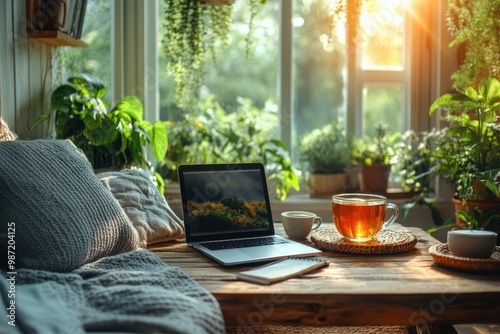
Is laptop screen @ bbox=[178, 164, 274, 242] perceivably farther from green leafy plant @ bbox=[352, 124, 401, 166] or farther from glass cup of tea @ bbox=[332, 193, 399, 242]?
green leafy plant @ bbox=[352, 124, 401, 166]

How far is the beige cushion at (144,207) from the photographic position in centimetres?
161

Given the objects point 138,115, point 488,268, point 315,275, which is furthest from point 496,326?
point 138,115

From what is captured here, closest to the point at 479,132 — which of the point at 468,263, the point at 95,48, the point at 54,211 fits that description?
the point at 468,263

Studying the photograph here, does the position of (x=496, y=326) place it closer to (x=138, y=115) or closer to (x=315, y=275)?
(x=315, y=275)

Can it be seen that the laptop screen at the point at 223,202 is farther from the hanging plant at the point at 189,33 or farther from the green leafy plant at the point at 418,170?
the green leafy plant at the point at 418,170

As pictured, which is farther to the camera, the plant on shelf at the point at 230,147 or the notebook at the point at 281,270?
the plant on shelf at the point at 230,147

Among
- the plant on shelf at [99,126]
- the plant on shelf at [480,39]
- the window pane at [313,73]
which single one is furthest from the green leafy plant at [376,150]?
the plant on shelf at [99,126]

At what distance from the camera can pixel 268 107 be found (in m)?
3.03

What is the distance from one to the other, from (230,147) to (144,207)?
4.25 ft

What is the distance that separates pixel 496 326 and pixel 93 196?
1.52 meters

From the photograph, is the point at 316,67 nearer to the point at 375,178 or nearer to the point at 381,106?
the point at 381,106

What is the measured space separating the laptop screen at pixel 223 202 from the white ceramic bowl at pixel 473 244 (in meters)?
0.60

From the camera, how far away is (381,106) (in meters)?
3.01

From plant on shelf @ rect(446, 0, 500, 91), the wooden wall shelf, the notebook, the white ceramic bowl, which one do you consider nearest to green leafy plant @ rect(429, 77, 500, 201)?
plant on shelf @ rect(446, 0, 500, 91)
